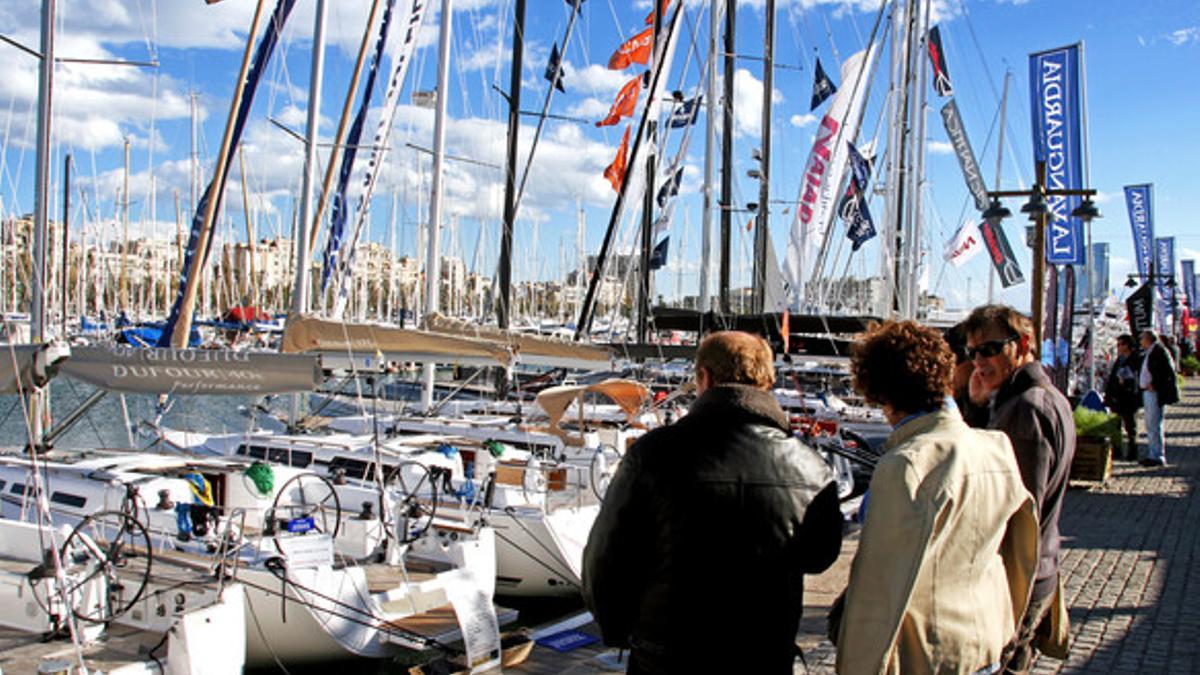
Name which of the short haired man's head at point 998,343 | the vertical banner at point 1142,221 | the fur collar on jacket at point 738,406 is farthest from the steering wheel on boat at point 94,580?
the vertical banner at point 1142,221

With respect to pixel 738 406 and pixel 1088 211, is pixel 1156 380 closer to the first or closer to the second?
pixel 1088 211

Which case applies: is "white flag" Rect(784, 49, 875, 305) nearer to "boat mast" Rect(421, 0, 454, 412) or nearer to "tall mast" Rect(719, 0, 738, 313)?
"tall mast" Rect(719, 0, 738, 313)

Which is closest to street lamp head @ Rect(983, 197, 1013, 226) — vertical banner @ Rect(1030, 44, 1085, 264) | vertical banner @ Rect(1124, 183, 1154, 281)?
vertical banner @ Rect(1030, 44, 1085, 264)

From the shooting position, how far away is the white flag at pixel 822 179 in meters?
19.7

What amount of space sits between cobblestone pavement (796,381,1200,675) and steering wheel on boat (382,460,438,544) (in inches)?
144

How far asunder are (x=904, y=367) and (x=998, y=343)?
1.52 m

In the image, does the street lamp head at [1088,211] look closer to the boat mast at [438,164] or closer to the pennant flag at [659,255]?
the boat mast at [438,164]

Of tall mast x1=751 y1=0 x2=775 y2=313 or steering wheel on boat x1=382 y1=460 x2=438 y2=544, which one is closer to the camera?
steering wheel on boat x1=382 y1=460 x2=438 y2=544

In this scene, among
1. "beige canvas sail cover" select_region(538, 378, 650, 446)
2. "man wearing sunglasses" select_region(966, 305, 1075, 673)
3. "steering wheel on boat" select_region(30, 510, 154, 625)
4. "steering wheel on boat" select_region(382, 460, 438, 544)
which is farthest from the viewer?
"beige canvas sail cover" select_region(538, 378, 650, 446)

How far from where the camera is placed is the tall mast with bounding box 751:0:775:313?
71.3 feet

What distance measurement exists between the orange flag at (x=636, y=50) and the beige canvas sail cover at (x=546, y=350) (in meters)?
9.91

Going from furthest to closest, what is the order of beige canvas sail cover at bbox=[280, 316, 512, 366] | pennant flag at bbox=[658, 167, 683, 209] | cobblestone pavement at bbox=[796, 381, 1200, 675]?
pennant flag at bbox=[658, 167, 683, 209] < beige canvas sail cover at bbox=[280, 316, 512, 366] < cobblestone pavement at bbox=[796, 381, 1200, 675]

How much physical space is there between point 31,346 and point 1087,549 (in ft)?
30.7

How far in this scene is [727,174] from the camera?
21.6m
